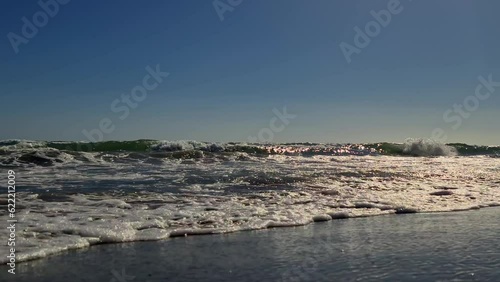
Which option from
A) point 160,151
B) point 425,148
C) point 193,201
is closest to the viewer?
point 193,201

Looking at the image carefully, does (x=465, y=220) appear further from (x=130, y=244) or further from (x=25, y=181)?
(x=25, y=181)

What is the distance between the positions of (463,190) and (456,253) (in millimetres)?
7927

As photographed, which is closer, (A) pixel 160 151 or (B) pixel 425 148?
(A) pixel 160 151

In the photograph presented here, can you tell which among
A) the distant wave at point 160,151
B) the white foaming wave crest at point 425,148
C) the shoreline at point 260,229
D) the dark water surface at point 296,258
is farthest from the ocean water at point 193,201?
the white foaming wave crest at point 425,148

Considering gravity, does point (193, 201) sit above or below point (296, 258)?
above

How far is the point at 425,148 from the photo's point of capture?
46.7 metres

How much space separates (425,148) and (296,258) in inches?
1752

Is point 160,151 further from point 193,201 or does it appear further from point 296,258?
point 296,258

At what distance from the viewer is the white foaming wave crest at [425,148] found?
1809 inches

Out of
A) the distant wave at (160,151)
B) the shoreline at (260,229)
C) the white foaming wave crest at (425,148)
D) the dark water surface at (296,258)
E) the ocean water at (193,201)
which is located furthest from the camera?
the white foaming wave crest at (425,148)

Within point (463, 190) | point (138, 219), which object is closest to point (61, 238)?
point (138, 219)

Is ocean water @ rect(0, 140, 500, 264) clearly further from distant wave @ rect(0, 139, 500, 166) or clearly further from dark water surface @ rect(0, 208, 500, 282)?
distant wave @ rect(0, 139, 500, 166)

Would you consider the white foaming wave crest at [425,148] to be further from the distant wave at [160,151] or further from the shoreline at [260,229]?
the shoreline at [260,229]

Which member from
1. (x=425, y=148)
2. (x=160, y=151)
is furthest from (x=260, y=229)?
(x=425, y=148)
